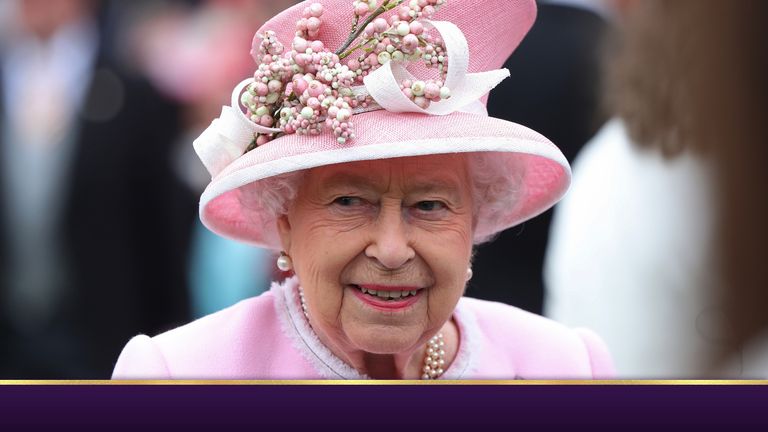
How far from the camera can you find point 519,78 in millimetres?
4652

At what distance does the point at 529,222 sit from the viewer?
4.77m

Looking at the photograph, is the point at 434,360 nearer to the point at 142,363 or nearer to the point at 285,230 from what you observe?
the point at 285,230

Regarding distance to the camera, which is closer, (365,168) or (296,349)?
(365,168)

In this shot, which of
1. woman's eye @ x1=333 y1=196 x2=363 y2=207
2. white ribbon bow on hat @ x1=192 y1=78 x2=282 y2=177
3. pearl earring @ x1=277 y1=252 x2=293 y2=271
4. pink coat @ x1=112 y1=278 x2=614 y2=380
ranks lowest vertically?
pink coat @ x1=112 y1=278 x2=614 y2=380

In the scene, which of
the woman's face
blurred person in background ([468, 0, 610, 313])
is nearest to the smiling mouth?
the woman's face

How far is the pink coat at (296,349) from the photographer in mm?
2982

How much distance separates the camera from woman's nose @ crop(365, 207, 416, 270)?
267 cm

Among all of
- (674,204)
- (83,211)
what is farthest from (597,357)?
(83,211)

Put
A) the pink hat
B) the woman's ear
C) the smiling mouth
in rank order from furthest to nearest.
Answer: the woman's ear
the smiling mouth
the pink hat

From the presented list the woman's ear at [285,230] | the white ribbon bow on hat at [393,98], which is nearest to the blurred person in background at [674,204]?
the white ribbon bow on hat at [393,98]

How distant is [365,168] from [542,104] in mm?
2066

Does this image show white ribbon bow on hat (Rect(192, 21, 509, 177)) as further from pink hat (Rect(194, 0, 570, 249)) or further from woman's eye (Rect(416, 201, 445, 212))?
woman's eye (Rect(416, 201, 445, 212))

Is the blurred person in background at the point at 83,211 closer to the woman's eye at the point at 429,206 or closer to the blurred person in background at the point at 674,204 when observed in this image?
the blurred person in background at the point at 674,204

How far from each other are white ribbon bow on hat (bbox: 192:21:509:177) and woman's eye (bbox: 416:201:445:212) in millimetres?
214
